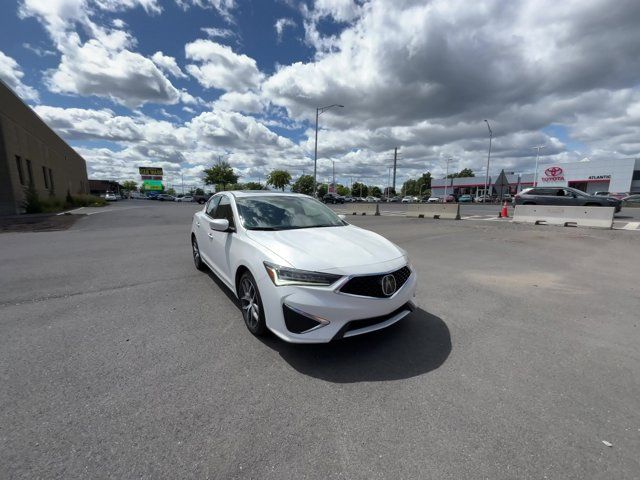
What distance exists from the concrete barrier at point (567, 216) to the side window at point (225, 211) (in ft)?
47.5

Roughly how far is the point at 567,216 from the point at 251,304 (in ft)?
50.9

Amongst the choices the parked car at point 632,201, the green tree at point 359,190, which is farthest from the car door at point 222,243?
the green tree at point 359,190

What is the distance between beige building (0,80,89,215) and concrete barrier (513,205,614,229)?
30587 mm

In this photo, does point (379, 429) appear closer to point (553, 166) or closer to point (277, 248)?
point (277, 248)

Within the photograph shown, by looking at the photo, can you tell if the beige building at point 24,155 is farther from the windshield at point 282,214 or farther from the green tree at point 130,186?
the green tree at point 130,186

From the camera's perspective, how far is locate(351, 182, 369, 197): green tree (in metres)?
130

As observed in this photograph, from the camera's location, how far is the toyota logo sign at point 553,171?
174 feet

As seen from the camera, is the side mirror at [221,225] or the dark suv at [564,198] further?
the dark suv at [564,198]

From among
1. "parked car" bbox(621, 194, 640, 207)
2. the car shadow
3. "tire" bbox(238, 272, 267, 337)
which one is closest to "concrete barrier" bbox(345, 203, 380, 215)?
the car shadow

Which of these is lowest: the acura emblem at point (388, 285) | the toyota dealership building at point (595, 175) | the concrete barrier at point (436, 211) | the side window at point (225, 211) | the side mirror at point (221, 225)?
the concrete barrier at point (436, 211)

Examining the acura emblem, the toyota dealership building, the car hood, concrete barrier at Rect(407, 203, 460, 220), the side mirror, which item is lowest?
concrete barrier at Rect(407, 203, 460, 220)

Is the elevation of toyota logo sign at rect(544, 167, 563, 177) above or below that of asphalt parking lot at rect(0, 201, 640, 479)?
above

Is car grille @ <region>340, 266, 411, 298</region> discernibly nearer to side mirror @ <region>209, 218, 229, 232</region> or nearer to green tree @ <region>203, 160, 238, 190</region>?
side mirror @ <region>209, 218, 229, 232</region>

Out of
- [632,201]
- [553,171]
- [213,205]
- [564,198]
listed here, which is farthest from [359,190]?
[213,205]
